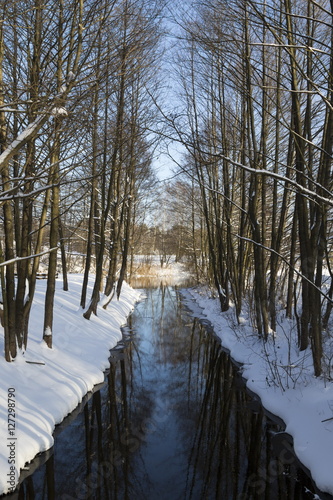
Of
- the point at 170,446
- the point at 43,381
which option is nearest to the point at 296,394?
the point at 170,446

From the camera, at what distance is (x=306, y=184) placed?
6.82 meters

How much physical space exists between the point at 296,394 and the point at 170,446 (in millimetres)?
2048

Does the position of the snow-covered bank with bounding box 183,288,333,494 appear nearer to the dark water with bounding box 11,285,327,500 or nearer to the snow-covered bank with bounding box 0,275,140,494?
the dark water with bounding box 11,285,327,500

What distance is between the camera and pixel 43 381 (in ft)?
18.3

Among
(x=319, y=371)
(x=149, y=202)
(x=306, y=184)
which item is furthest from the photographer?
(x=149, y=202)

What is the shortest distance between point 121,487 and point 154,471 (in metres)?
0.48

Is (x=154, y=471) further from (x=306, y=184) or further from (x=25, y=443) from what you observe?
(x=306, y=184)

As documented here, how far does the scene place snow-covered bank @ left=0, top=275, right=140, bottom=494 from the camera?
4.07m

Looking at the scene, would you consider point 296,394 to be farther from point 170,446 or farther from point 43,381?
point 43,381

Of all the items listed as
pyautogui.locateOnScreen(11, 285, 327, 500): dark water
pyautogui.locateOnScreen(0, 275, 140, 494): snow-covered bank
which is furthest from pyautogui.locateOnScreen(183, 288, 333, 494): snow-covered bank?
pyautogui.locateOnScreen(0, 275, 140, 494): snow-covered bank

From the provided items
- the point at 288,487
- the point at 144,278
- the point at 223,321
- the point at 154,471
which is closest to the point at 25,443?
the point at 154,471

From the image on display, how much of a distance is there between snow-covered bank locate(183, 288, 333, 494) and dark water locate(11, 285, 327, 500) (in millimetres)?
199

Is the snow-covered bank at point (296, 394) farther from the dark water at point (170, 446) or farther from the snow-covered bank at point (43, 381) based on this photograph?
the snow-covered bank at point (43, 381)

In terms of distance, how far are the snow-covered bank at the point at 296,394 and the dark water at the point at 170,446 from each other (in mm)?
199
